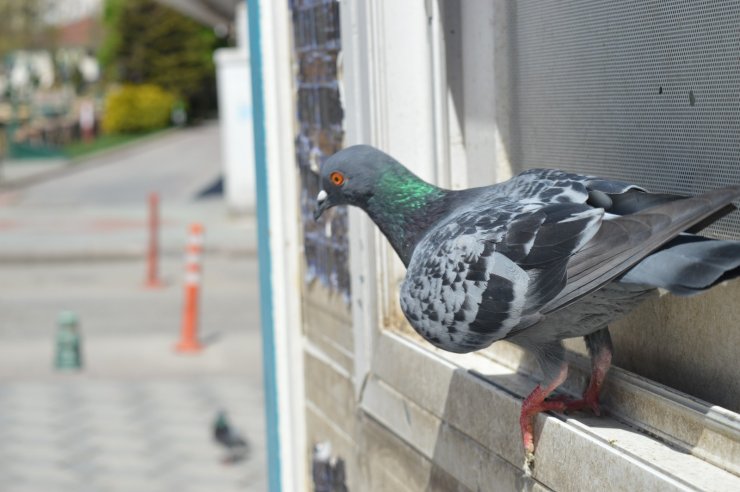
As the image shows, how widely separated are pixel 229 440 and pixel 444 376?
13.8 ft

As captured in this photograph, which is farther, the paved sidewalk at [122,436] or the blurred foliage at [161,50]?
the blurred foliage at [161,50]

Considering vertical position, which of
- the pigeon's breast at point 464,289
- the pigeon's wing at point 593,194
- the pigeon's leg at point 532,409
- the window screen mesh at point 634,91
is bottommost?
the pigeon's leg at point 532,409

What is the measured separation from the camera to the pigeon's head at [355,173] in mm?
2631

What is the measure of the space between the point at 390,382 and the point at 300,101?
1302 mm

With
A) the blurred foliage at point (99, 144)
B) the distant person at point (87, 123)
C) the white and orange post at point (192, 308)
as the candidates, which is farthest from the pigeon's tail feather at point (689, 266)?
the distant person at point (87, 123)

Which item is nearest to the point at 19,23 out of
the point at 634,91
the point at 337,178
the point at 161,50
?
the point at 161,50

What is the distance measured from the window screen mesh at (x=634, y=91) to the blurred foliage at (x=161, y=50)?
4583 centimetres

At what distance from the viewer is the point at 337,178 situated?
2723 mm

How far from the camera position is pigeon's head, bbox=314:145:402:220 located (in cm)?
263

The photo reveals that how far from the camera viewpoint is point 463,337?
2223 mm

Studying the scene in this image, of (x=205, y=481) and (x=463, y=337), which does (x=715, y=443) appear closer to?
(x=463, y=337)

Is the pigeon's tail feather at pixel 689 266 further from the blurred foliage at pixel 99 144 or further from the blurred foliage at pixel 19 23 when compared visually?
the blurred foliage at pixel 19 23

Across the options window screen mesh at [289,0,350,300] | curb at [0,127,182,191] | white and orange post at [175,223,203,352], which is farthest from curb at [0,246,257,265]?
window screen mesh at [289,0,350,300]

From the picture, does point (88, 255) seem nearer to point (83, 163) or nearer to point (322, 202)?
point (322, 202)
